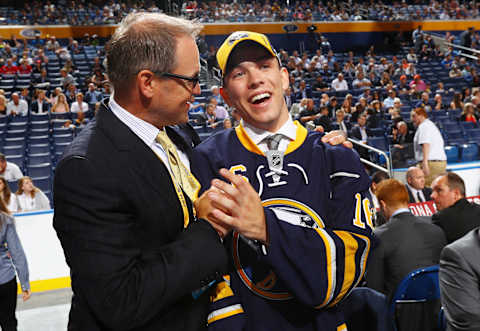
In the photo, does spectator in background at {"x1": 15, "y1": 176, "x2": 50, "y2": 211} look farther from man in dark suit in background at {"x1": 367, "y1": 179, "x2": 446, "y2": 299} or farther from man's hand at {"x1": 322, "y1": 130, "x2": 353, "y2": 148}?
man's hand at {"x1": 322, "y1": 130, "x2": 353, "y2": 148}

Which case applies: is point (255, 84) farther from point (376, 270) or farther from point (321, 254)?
point (376, 270)

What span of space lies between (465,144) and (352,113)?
2.21m

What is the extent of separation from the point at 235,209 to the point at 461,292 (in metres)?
1.46

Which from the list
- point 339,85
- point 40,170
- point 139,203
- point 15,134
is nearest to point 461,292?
point 139,203

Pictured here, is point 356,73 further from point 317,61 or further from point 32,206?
point 32,206

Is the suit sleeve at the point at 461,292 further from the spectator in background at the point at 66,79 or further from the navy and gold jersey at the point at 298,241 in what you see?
the spectator in background at the point at 66,79

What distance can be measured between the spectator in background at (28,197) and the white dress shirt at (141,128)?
4.76 meters

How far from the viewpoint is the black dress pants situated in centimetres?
348

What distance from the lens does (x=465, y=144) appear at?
868cm

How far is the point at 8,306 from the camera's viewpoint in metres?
3.54

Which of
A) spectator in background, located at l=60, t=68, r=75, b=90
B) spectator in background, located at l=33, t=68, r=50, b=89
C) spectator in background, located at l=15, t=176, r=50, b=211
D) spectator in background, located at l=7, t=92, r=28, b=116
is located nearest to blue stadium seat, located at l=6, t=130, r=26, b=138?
spectator in background, located at l=7, t=92, r=28, b=116

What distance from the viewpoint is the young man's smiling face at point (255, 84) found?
54.4 inches

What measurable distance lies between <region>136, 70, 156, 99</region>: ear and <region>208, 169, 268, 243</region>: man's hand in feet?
0.93

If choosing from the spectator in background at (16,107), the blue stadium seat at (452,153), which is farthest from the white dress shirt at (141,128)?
the spectator in background at (16,107)
